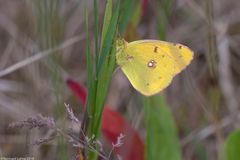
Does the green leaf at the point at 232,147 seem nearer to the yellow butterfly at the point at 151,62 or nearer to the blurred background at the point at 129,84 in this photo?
the yellow butterfly at the point at 151,62

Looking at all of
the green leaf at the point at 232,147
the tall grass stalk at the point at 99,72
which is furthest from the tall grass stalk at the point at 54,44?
the green leaf at the point at 232,147

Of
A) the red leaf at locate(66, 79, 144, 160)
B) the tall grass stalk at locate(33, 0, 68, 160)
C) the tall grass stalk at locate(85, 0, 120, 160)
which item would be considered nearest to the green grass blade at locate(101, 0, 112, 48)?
the tall grass stalk at locate(85, 0, 120, 160)

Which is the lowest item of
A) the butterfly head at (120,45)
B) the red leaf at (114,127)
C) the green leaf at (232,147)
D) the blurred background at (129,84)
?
the green leaf at (232,147)

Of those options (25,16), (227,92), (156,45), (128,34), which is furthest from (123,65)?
(25,16)

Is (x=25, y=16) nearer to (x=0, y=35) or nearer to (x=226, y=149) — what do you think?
(x=0, y=35)

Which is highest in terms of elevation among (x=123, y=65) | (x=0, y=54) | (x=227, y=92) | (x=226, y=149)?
(x=0, y=54)

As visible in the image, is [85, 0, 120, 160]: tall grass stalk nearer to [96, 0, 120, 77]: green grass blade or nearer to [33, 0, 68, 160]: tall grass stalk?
[96, 0, 120, 77]: green grass blade

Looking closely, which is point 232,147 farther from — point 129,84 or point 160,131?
point 129,84
